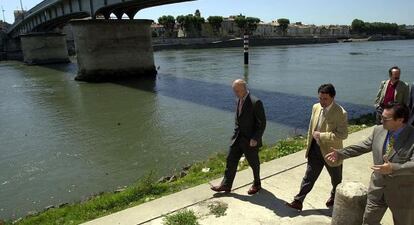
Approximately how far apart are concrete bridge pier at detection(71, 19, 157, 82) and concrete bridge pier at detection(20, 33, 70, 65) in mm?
23823

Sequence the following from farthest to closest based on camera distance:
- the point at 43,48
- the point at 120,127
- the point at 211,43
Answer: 1. the point at 211,43
2. the point at 43,48
3. the point at 120,127

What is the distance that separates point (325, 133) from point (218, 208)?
69.8 inches

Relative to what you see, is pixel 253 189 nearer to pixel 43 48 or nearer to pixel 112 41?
pixel 112 41

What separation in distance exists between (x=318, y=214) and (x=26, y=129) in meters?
13.2

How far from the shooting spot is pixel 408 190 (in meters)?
3.49

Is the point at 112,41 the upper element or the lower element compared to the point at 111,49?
upper

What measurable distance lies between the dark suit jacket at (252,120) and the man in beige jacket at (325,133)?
→ 721mm

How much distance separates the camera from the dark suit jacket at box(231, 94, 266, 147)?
5.26 meters

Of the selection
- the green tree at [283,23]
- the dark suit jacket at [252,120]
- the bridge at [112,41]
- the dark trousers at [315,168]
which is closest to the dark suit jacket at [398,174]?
the dark trousers at [315,168]

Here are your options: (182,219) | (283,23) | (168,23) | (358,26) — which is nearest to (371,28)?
(358,26)

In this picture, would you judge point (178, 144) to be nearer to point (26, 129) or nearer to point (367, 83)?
point (26, 129)

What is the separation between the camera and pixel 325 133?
455 centimetres

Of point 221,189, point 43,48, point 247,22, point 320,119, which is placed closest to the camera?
point 320,119

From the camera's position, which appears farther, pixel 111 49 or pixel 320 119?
pixel 111 49
